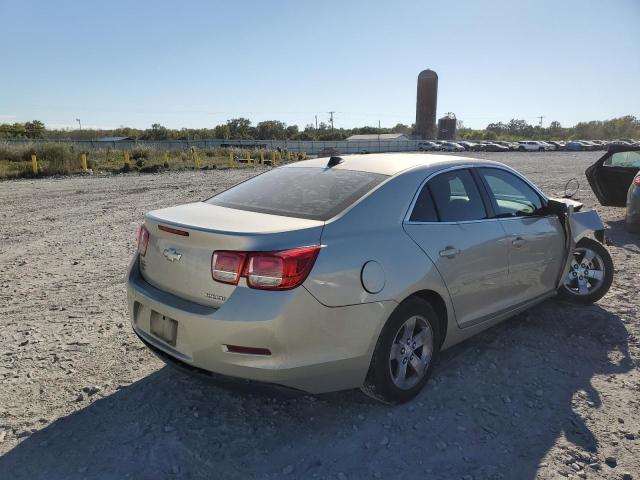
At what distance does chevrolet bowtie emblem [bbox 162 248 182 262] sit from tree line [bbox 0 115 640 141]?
85056 mm

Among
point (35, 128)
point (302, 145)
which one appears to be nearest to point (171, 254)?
point (302, 145)

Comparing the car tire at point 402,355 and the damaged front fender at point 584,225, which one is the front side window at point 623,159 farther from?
the car tire at point 402,355

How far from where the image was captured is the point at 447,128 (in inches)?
4360

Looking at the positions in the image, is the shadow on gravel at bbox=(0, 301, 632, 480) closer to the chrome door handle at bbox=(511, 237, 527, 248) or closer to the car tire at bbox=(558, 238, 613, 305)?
the chrome door handle at bbox=(511, 237, 527, 248)

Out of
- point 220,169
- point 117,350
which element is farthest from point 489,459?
point 220,169

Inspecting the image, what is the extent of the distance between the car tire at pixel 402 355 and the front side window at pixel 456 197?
72 centimetres

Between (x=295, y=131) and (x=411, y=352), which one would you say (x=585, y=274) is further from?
(x=295, y=131)

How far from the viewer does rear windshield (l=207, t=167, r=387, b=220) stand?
120 inches

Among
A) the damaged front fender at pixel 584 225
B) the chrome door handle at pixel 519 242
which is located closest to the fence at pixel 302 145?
the damaged front fender at pixel 584 225

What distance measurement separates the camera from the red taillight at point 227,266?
257 cm

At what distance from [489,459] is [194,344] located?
1779mm

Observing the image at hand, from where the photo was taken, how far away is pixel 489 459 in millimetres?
2689

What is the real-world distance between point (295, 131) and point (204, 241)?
120 m

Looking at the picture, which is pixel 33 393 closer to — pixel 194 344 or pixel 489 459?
pixel 194 344
